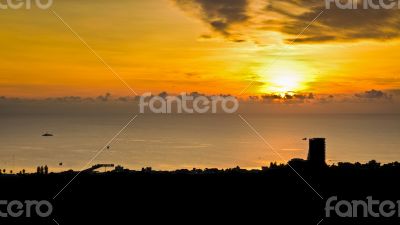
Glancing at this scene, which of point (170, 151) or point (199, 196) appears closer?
point (199, 196)

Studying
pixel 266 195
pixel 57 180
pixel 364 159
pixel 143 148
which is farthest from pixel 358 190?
pixel 143 148

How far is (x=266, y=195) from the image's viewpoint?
28.0 metres

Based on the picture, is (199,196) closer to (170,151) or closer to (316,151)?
(316,151)

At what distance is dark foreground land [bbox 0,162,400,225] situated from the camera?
79.7 feet

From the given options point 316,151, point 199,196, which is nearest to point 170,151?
point 316,151

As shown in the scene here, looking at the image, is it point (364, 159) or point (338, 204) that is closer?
point (338, 204)

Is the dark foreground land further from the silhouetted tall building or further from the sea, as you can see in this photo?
the sea

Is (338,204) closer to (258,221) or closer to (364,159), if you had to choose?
(258,221)

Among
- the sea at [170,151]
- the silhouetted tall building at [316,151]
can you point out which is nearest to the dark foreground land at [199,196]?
the silhouetted tall building at [316,151]

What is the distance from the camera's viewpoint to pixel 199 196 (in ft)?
88.9

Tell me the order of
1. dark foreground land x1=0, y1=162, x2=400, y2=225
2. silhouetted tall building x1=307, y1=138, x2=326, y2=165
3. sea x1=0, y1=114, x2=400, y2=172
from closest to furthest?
1. dark foreground land x1=0, y1=162, x2=400, y2=225
2. silhouetted tall building x1=307, y1=138, x2=326, y2=165
3. sea x1=0, y1=114, x2=400, y2=172

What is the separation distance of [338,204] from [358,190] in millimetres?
2972

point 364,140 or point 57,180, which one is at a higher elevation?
point 364,140

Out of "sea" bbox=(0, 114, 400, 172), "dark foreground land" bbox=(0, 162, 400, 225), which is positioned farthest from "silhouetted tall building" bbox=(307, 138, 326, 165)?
"sea" bbox=(0, 114, 400, 172)
